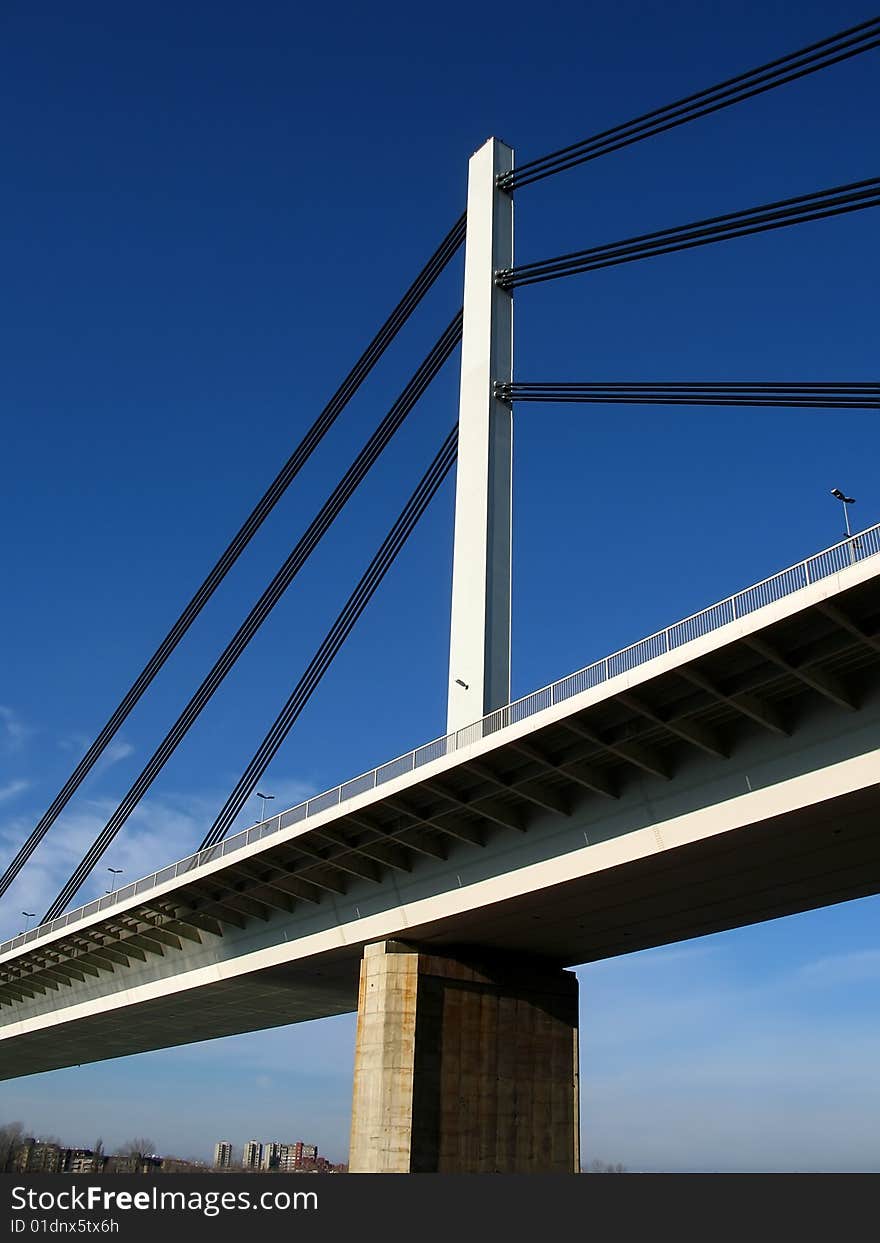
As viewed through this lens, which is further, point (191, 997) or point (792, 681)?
point (191, 997)

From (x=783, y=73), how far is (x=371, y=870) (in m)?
24.5

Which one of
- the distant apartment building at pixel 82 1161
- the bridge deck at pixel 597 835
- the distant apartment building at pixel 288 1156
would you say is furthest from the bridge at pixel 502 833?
the distant apartment building at pixel 288 1156

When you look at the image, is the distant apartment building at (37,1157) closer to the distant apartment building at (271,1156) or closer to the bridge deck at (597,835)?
the distant apartment building at (271,1156)

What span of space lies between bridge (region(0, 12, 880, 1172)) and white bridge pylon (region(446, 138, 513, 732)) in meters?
0.09

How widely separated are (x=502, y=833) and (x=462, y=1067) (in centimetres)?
751

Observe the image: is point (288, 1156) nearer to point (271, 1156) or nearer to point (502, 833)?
point (271, 1156)

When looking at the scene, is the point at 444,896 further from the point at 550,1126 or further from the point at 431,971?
the point at 550,1126

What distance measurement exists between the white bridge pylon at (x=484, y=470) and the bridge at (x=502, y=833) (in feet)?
0.29

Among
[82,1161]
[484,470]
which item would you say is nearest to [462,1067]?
[484,470]

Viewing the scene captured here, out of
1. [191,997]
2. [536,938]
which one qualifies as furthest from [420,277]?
[191,997]

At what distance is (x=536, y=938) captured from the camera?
3181 cm

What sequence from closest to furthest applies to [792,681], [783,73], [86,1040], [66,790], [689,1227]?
[792,681] < [783,73] < [689,1227] < [66,790] < [86,1040]

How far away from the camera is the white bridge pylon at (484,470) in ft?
97.3

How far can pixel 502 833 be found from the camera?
27922 millimetres
